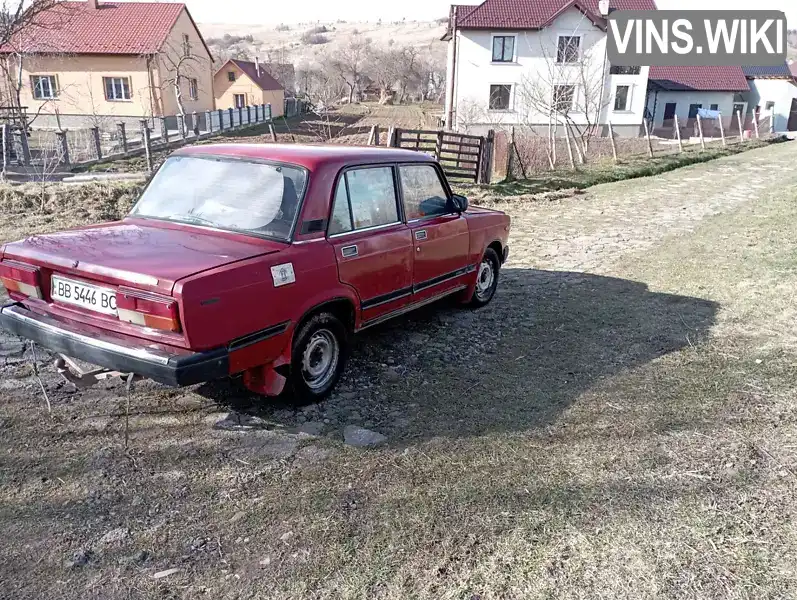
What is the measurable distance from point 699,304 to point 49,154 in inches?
736

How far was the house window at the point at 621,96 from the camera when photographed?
3503 centimetres

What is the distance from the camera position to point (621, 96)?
35.4 metres

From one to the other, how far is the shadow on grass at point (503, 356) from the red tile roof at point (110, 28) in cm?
3392

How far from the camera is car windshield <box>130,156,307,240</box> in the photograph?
3.97 meters

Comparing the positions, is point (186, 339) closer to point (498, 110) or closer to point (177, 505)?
point (177, 505)

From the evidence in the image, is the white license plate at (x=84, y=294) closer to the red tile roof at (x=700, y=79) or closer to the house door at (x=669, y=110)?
the red tile roof at (x=700, y=79)

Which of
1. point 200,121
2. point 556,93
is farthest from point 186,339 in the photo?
point 200,121

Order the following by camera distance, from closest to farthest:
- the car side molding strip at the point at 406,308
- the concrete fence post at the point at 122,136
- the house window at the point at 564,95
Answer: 1. the car side molding strip at the point at 406,308
2. the concrete fence post at the point at 122,136
3. the house window at the point at 564,95

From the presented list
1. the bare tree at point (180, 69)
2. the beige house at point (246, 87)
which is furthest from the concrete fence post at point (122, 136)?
the beige house at point (246, 87)

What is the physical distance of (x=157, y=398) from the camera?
4.18 meters

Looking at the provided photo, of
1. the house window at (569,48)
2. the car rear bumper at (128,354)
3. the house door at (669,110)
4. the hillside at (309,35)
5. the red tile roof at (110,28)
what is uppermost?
the hillside at (309,35)

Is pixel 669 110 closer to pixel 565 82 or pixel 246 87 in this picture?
pixel 565 82

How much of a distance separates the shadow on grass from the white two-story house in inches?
1085

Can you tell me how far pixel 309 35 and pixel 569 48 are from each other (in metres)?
127
